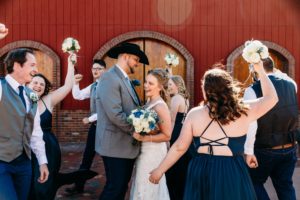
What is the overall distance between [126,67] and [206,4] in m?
8.19

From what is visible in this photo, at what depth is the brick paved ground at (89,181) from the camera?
20.3 feet

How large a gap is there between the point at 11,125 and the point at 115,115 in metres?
1.19

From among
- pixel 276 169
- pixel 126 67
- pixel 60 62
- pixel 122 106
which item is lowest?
pixel 276 169

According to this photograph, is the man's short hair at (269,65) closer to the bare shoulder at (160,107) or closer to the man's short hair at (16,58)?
the bare shoulder at (160,107)

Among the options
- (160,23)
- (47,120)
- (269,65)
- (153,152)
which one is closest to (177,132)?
(153,152)

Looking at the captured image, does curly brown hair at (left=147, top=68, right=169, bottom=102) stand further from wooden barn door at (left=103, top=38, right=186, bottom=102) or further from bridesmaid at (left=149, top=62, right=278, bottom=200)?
wooden barn door at (left=103, top=38, right=186, bottom=102)

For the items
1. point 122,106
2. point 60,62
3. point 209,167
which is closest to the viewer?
point 209,167

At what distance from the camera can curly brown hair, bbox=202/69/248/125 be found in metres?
3.34

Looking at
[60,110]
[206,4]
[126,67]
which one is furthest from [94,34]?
[126,67]

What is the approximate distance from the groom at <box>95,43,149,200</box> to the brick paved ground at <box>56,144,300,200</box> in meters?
1.77

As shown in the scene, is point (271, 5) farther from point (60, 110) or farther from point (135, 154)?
point (135, 154)

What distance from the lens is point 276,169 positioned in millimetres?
4738

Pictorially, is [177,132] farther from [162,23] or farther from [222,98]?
[162,23]

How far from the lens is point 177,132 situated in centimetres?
600
